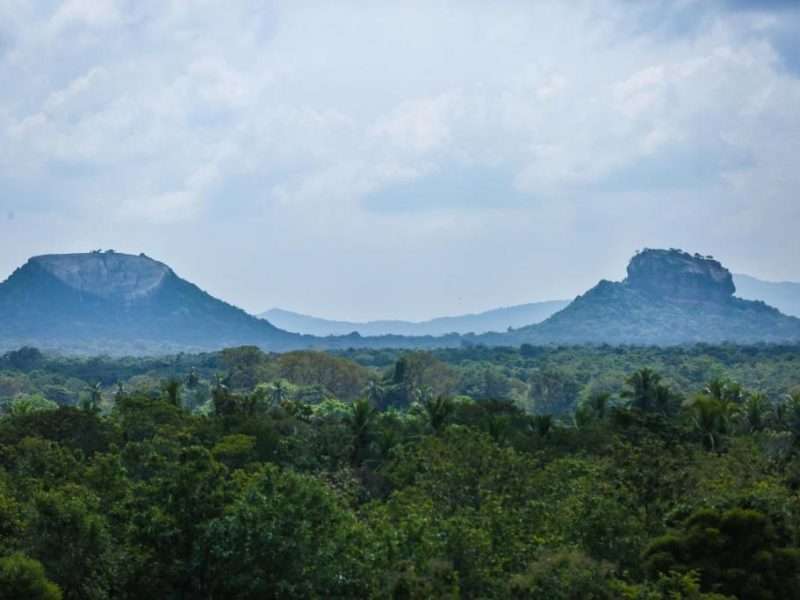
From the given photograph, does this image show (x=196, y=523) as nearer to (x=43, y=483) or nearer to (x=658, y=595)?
(x=43, y=483)

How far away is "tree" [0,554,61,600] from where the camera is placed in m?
25.5

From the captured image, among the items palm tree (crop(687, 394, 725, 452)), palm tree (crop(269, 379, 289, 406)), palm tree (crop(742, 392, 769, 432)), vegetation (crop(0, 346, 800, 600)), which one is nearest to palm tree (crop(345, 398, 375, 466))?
vegetation (crop(0, 346, 800, 600))

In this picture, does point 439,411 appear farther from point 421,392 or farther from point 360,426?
point 421,392

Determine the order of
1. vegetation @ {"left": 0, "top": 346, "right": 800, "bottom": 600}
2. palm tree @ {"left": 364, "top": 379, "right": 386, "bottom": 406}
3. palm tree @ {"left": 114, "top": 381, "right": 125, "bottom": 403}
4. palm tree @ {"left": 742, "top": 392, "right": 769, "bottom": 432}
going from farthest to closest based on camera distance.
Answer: palm tree @ {"left": 364, "top": 379, "right": 386, "bottom": 406} < palm tree @ {"left": 114, "top": 381, "right": 125, "bottom": 403} < palm tree @ {"left": 742, "top": 392, "right": 769, "bottom": 432} < vegetation @ {"left": 0, "top": 346, "right": 800, "bottom": 600}

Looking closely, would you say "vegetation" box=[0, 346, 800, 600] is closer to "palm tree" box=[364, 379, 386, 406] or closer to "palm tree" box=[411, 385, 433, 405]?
"palm tree" box=[411, 385, 433, 405]

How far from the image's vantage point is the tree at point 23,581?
83.6 ft

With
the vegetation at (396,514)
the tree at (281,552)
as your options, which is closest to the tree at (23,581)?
the vegetation at (396,514)

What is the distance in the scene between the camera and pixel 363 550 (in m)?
29.3

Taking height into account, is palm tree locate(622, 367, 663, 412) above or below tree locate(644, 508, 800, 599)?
above

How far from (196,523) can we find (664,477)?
669 inches

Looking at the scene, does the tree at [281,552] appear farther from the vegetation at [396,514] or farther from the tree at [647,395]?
the tree at [647,395]

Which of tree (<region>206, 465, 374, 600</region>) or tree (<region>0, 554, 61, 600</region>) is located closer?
tree (<region>0, 554, 61, 600</region>)

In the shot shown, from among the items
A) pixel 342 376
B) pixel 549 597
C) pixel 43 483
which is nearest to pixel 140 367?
pixel 342 376

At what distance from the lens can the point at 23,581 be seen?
84.2ft
